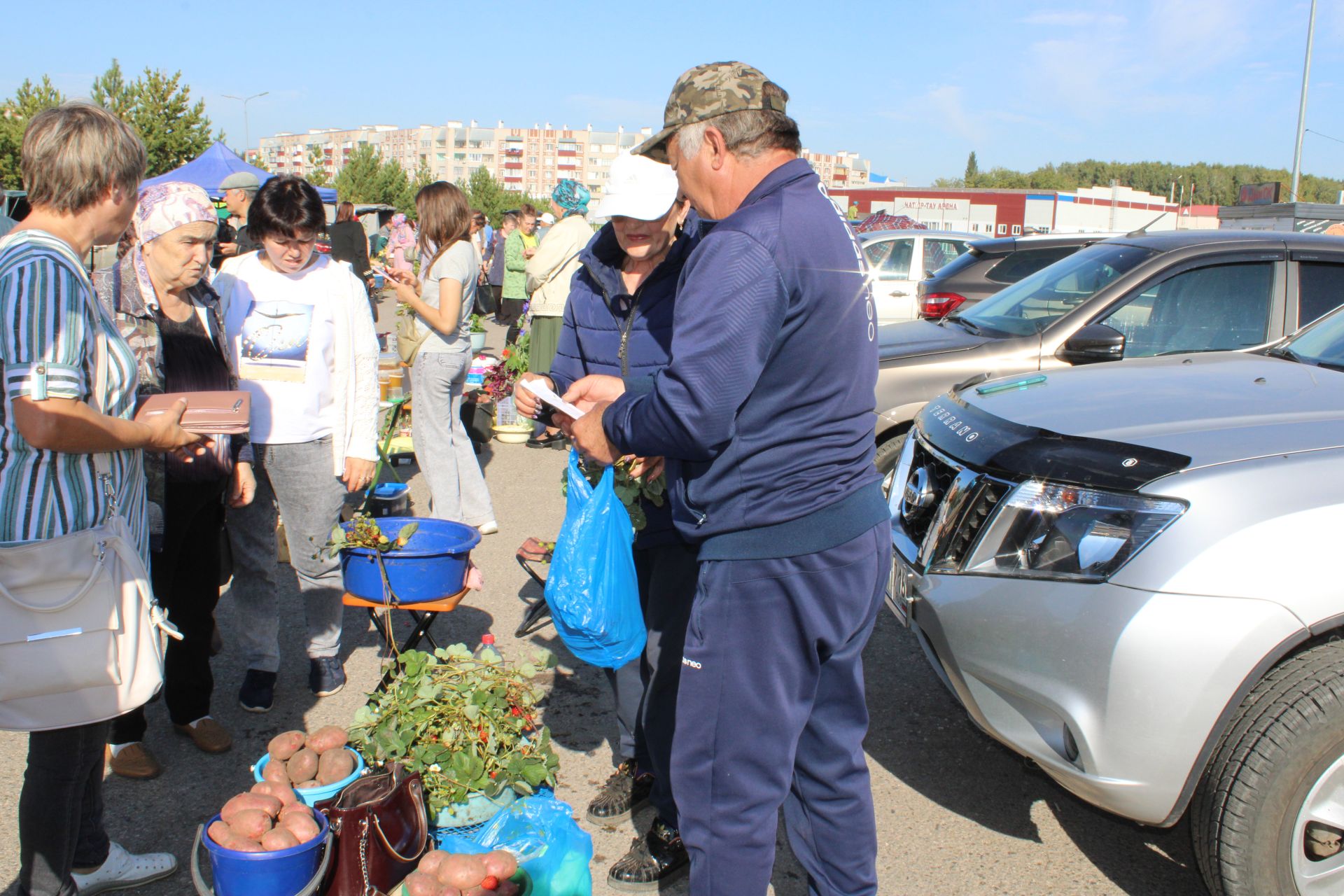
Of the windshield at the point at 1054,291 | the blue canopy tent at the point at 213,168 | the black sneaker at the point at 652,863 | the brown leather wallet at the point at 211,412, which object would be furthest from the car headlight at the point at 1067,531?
the blue canopy tent at the point at 213,168

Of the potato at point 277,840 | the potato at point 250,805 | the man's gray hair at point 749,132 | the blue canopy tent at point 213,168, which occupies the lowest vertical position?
the potato at point 277,840

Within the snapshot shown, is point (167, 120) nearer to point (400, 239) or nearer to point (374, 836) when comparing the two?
point (400, 239)

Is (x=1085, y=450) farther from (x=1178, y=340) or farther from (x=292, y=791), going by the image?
(x=1178, y=340)

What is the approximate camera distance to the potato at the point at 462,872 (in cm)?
221

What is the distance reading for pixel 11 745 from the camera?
11.6ft

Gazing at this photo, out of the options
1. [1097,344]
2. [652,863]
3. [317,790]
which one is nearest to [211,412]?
[317,790]

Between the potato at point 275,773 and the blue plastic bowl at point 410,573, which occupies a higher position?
the blue plastic bowl at point 410,573

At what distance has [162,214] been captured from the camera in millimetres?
2998

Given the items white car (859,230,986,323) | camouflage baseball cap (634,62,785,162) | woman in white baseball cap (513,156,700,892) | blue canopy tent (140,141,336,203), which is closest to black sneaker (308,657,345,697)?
woman in white baseball cap (513,156,700,892)

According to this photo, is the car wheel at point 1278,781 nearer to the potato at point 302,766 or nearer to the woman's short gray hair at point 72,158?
the potato at point 302,766

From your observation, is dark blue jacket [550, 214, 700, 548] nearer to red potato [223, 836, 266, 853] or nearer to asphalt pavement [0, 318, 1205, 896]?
asphalt pavement [0, 318, 1205, 896]

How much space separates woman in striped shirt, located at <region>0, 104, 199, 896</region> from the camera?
7.12 ft

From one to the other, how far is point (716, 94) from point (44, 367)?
1622 millimetres

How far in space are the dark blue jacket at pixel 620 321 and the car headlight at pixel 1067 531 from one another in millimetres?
924
